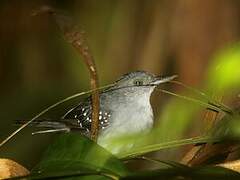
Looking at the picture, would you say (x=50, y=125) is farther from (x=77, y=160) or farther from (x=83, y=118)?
(x=77, y=160)

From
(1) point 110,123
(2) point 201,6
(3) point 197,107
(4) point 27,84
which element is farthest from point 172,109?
(4) point 27,84

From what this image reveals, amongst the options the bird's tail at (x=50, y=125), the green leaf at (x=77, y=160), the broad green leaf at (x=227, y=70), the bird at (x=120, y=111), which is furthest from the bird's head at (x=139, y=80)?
the broad green leaf at (x=227, y=70)

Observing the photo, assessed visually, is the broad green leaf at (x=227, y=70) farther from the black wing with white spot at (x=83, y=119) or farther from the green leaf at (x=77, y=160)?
the black wing with white spot at (x=83, y=119)

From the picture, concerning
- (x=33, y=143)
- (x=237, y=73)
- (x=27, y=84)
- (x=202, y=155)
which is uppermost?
(x=237, y=73)

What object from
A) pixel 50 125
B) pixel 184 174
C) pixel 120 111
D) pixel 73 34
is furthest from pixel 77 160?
pixel 120 111

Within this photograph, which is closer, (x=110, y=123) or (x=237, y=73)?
(x=237, y=73)

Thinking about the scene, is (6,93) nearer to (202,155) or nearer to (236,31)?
(236,31)

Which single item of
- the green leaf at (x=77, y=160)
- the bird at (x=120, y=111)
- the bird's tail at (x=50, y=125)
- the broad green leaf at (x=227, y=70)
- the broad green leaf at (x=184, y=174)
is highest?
the broad green leaf at (x=227, y=70)

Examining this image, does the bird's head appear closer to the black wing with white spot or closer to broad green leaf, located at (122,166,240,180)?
the black wing with white spot
